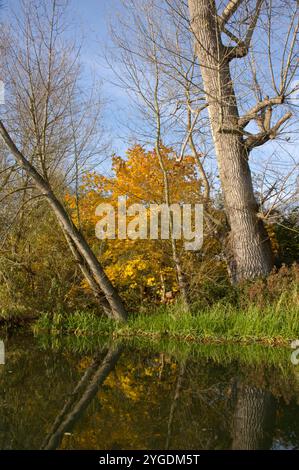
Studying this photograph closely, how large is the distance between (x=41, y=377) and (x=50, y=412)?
1536 millimetres

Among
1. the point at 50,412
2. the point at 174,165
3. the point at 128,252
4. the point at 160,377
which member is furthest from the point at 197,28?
the point at 50,412

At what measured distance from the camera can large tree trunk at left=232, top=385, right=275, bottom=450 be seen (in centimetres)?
350

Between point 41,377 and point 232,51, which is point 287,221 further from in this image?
point 41,377

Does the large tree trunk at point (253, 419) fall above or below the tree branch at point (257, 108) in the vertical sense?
below

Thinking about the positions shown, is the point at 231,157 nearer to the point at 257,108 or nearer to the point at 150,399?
the point at 257,108

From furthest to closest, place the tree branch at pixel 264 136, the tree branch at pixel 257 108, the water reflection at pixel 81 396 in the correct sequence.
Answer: the tree branch at pixel 264 136, the tree branch at pixel 257 108, the water reflection at pixel 81 396

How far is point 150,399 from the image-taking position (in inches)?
184

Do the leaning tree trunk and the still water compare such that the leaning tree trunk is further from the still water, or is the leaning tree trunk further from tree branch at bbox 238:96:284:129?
the still water

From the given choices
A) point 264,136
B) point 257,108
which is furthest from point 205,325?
point 257,108

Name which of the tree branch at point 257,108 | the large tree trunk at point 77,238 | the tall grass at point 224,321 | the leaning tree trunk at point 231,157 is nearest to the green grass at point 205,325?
the tall grass at point 224,321

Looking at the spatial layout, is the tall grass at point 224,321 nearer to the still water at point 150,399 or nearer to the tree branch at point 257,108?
the still water at point 150,399

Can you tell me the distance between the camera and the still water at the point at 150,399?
3.59 metres
